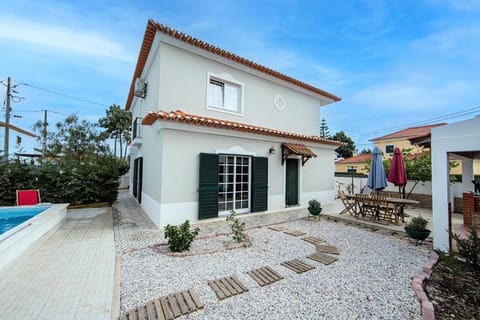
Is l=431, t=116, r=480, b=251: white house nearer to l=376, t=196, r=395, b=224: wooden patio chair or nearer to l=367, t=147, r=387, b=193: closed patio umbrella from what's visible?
l=376, t=196, r=395, b=224: wooden patio chair

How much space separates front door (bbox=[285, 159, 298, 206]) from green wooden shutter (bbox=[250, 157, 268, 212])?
2.29 meters

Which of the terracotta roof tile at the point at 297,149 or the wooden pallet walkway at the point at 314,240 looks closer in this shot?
the wooden pallet walkway at the point at 314,240

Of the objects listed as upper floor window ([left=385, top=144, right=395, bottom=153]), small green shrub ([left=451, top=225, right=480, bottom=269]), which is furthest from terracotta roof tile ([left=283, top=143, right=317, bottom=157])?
upper floor window ([left=385, top=144, right=395, bottom=153])

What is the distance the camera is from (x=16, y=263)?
542cm

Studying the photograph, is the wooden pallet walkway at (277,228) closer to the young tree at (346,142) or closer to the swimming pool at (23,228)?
the swimming pool at (23,228)

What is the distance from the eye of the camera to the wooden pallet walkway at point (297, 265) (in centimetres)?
533

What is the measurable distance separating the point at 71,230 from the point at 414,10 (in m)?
20.3

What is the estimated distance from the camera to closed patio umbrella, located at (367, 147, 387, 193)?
11289mm

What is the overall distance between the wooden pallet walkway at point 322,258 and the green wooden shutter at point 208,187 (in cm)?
497

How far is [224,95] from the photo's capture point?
12023 millimetres

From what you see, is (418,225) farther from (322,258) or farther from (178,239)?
(178,239)

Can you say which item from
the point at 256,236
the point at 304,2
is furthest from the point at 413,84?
the point at 256,236


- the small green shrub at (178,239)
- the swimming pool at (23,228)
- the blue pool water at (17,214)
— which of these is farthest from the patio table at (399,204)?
the blue pool water at (17,214)

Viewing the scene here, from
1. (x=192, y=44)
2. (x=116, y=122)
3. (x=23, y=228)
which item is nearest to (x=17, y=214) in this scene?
(x=23, y=228)
